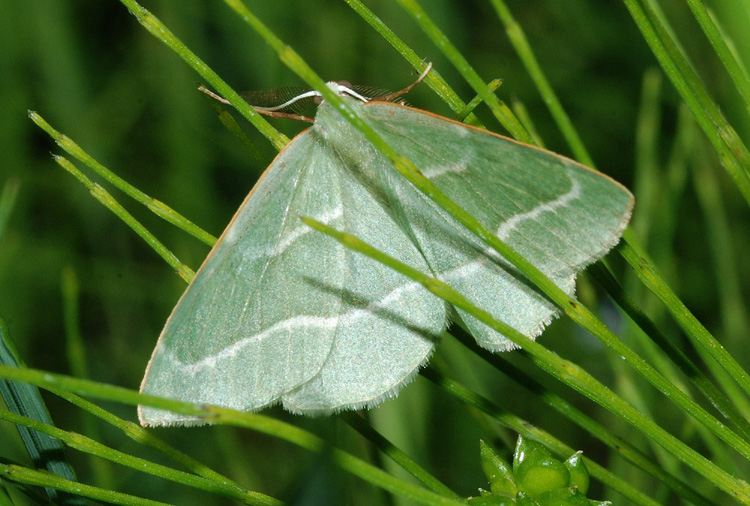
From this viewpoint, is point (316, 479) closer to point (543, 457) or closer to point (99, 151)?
point (543, 457)

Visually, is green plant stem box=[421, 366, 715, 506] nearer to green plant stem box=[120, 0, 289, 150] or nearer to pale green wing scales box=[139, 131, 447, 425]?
pale green wing scales box=[139, 131, 447, 425]

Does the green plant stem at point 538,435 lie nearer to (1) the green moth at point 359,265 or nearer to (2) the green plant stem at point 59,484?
(1) the green moth at point 359,265

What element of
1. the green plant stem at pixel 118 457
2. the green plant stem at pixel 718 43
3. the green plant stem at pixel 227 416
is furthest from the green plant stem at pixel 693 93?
the green plant stem at pixel 118 457

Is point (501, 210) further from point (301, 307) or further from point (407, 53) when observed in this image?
point (301, 307)

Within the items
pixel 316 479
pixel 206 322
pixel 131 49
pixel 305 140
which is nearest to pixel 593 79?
pixel 131 49

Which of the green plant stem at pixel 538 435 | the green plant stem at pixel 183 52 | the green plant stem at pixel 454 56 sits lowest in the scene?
the green plant stem at pixel 538 435

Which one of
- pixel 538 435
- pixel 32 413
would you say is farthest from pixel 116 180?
pixel 538 435
